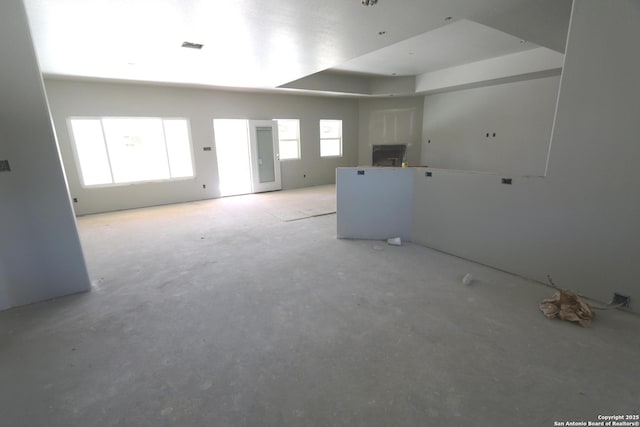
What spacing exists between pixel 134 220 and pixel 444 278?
571 centimetres

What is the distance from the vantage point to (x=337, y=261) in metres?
3.56

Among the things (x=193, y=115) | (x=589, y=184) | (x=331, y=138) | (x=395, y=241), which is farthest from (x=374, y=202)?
(x=331, y=138)

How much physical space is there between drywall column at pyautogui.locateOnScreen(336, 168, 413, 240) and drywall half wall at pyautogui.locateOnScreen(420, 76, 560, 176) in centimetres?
331

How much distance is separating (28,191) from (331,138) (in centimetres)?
786

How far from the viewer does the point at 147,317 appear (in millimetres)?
2500

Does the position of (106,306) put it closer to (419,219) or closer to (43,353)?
(43,353)

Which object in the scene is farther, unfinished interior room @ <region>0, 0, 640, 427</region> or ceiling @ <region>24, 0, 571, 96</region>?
ceiling @ <region>24, 0, 571, 96</region>

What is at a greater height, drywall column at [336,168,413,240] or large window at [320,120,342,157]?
large window at [320,120,342,157]

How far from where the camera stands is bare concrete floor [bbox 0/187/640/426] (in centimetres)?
158

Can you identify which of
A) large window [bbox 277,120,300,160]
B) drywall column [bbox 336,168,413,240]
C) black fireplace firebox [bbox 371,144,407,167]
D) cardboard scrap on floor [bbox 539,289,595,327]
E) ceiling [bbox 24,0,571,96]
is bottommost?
cardboard scrap on floor [bbox 539,289,595,327]

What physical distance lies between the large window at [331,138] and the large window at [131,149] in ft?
13.6

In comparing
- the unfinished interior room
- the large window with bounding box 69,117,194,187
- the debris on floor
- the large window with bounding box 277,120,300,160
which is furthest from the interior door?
the debris on floor

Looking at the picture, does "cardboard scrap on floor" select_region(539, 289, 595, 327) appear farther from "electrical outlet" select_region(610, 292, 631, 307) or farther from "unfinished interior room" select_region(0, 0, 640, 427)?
"electrical outlet" select_region(610, 292, 631, 307)

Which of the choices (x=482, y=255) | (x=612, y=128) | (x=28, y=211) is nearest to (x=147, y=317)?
(x=28, y=211)
